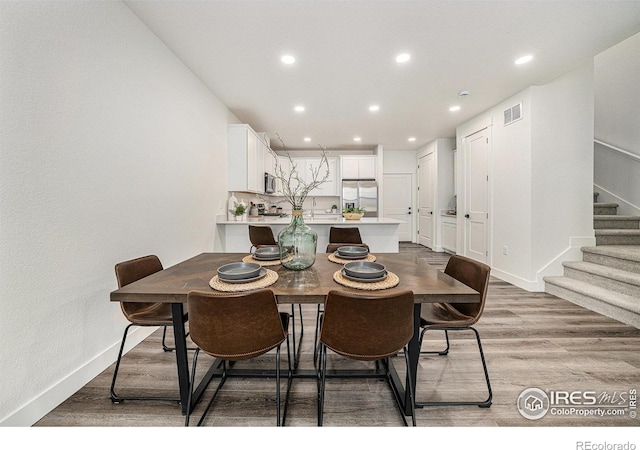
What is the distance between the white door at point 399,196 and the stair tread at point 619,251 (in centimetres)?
426

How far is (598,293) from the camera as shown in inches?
116

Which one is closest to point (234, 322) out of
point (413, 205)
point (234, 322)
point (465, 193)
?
point (234, 322)

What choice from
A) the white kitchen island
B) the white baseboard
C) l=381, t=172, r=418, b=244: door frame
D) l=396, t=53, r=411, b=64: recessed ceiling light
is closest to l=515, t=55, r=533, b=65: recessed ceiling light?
l=396, t=53, r=411, b=64: recessed ceiling light

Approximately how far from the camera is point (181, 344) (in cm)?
157

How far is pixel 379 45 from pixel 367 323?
98.2 inches

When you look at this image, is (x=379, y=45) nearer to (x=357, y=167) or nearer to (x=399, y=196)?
(x=357, y=167)

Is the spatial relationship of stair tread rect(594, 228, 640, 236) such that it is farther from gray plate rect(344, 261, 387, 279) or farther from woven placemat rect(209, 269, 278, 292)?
woven placemat rect(209, 269, 278, 292)

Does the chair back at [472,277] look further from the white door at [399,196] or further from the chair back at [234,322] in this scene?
the white door at [399,196]

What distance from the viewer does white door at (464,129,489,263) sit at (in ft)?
14.7

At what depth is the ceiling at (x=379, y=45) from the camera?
214 cm

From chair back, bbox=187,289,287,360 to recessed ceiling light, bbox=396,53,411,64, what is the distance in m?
2.66

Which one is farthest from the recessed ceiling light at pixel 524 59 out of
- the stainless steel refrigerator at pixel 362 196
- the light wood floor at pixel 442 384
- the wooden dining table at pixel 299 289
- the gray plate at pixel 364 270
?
the stainless steel refrigerator at pixel 362 196

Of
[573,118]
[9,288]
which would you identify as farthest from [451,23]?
[9,288]

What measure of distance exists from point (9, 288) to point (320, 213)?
19.1 ft
